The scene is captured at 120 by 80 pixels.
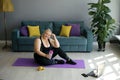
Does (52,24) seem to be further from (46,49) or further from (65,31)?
(46,49)

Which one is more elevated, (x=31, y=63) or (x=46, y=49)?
(x=46, y=49)

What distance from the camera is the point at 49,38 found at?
5090mm

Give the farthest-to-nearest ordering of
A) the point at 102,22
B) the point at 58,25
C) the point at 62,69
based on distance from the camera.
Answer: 1. the point at 58,25
2. the point at 102,22
3. the point at 62,69

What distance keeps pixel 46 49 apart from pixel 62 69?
25.0 inches

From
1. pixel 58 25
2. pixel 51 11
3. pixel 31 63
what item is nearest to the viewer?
pixel 31 63

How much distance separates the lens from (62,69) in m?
4.66

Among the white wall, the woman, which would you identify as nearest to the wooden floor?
the woman

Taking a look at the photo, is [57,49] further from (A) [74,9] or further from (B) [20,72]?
(A) [74,9]

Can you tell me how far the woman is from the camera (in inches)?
190

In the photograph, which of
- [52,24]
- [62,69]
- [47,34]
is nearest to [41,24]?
[52,24]

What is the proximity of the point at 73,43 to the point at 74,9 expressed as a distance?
1391mm

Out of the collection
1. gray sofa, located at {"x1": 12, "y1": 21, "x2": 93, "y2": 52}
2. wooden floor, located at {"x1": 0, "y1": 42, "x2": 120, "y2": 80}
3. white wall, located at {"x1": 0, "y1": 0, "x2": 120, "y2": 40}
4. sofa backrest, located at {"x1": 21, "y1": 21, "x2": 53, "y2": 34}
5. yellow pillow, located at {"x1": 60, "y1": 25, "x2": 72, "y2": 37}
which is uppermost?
white wall, located at {"x1": 0, "y1": 0, "x2": 120, "y2": 40}

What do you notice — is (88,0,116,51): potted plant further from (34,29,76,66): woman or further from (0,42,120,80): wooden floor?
(34,29,76,66): woman

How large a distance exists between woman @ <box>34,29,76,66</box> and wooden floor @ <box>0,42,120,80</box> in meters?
0.26
